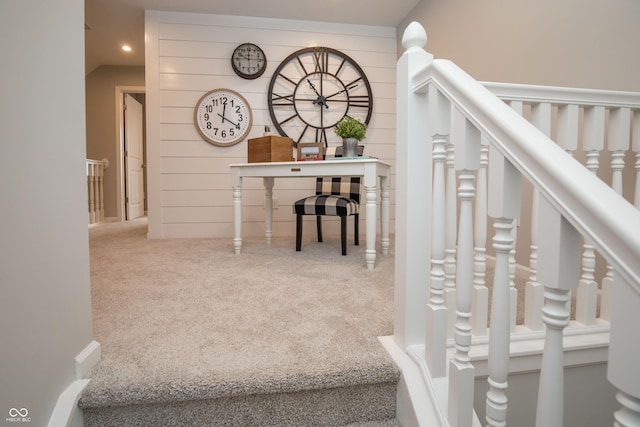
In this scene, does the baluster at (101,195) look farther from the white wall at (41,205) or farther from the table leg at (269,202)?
the white wall at (41,205)

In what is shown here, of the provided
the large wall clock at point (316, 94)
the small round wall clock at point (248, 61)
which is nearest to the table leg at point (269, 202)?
the large wall clock at point (316, 94)

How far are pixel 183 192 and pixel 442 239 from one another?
3372 mm

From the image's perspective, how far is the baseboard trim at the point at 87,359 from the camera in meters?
1.02

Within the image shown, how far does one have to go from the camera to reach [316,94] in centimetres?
395

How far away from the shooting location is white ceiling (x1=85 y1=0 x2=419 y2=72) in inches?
139

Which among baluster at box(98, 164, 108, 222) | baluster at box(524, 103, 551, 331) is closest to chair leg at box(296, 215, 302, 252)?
baluster at box(524, 103, 551, 331)

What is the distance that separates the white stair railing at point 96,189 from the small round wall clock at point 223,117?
7.30 feet

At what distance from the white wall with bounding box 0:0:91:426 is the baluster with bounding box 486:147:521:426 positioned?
3.24 feet

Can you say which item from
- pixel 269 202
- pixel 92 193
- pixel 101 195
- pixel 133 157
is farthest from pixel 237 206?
pixel 133 157

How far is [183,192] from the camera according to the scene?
387cm

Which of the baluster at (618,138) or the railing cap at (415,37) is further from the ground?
the railing cap at (415,37)

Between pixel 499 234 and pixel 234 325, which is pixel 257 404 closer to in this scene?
pixel 234 325

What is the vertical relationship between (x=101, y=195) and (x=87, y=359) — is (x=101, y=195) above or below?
above

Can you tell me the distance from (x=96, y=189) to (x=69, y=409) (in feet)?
17.0
